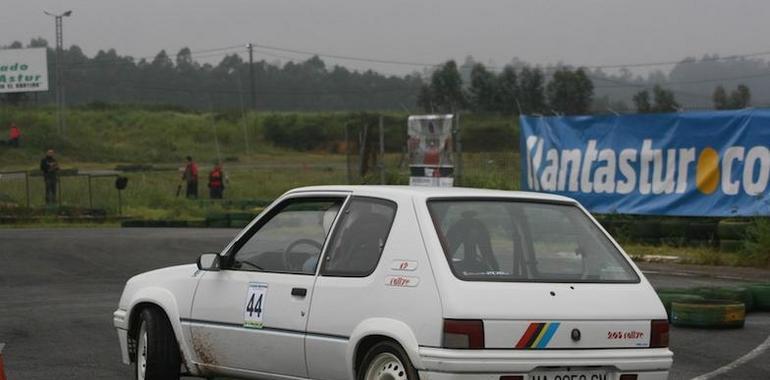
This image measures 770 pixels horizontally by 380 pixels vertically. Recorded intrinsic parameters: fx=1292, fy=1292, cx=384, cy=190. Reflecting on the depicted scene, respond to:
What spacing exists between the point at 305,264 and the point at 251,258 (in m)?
0.58

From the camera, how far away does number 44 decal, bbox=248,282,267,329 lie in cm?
768

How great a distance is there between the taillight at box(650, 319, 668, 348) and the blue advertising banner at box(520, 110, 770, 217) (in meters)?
12.8

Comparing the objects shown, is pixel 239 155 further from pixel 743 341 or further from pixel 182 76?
pixel 182 76

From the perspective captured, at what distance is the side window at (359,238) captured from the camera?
23.5 feet

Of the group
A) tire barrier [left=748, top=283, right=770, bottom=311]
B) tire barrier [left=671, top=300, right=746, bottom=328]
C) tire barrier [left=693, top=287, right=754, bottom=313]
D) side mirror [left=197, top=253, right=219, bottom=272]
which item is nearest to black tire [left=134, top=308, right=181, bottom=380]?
side mirror [left=197, top=253, right=219, bottom=272]

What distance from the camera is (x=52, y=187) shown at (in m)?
36.2

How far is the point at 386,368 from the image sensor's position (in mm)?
6770

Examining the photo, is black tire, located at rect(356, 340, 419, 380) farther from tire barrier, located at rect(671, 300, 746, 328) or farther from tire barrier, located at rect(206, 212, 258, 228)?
tire barrier, located at rect(206, 212, 258, 228)

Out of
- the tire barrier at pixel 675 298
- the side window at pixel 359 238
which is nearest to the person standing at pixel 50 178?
the tire barrier at pixel 675 298

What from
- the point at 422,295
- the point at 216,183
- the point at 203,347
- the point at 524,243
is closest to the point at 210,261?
the point at 203,347

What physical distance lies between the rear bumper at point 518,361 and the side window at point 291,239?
1374 mm

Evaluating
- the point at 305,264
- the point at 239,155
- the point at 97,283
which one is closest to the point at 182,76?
the point at 239,155

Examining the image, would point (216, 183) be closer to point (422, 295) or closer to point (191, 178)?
point (191, 178)

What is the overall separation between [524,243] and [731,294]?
623 centimetres
